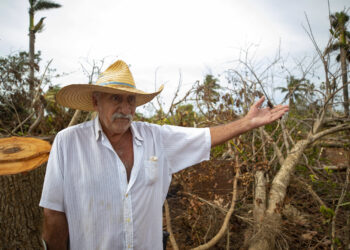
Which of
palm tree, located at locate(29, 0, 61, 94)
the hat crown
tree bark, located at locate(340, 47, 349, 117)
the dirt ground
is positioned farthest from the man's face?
A: palm tree, located at locate(29, 0, 61, 94)

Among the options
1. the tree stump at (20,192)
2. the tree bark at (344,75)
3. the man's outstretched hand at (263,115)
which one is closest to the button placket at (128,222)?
the tree stump at (20,192)

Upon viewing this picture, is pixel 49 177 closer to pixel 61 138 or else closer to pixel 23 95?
pixel 61 138

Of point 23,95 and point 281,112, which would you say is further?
point 23,95

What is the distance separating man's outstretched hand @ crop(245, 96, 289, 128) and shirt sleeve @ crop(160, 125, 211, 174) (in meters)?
0.41

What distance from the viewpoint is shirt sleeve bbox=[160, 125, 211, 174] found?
2.08 metres

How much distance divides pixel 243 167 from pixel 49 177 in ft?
8.72

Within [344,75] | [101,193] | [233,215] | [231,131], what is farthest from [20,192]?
[344,75]

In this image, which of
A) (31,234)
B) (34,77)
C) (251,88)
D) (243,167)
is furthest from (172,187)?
(34,77)

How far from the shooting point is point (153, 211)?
184cm

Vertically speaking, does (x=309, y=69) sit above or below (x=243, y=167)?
above

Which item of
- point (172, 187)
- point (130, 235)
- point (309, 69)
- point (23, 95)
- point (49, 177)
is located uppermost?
point (309, 69)

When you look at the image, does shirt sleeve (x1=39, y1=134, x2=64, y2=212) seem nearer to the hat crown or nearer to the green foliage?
the hat crown

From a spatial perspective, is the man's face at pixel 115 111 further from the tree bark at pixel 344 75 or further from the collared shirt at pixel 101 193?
the tree bark at pixel 344 75

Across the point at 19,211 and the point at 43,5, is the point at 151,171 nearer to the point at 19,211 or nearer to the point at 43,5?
the point at 19,211
